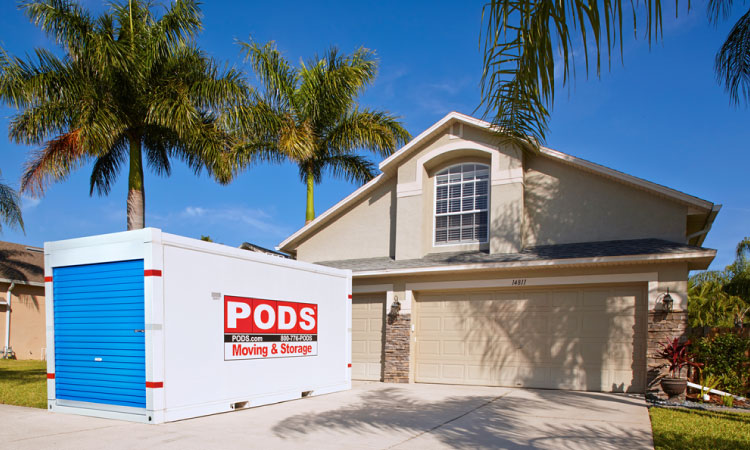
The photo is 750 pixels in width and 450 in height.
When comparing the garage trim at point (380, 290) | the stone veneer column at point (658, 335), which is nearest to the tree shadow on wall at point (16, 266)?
the garage trim at point (380, 290)

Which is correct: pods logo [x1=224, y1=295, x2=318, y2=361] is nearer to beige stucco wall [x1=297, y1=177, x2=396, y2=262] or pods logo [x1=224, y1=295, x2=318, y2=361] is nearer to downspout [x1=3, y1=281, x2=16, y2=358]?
beige stucco wall [x1=297, y1=177, x2=396, y2=262]

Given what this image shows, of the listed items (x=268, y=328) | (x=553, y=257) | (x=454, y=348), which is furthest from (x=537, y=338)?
(x=268, y=328)

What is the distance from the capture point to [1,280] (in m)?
23.4

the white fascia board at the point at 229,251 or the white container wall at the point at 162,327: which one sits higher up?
the white fascia board at the point at 229,251

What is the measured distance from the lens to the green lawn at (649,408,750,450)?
7.55 metres

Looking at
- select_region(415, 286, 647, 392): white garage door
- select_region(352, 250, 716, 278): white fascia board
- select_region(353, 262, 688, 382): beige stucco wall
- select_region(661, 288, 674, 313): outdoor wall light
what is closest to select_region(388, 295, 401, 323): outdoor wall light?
select_region(353, 262, 688, 382): beige stucco wall

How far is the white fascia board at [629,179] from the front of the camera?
42.1 ft

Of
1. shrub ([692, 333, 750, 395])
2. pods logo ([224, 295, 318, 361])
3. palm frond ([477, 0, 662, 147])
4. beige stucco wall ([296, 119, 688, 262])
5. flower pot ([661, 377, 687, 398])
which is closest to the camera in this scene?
palm frond ([477, 0, 662, 147])

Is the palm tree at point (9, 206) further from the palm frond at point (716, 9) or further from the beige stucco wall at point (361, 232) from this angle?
the palm frond at point (716, 9)

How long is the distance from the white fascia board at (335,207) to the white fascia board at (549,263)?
2.57 metres

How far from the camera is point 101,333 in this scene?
9.32 meters

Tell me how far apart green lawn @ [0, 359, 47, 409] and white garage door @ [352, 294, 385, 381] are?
7.68 meters

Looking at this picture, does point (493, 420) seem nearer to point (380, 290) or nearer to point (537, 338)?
point (537, 338)

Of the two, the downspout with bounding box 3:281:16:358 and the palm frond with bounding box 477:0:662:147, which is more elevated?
the palm frond with bounding box 477:0:662:147
